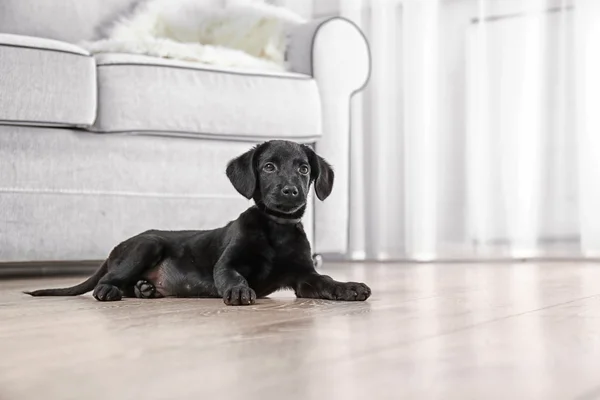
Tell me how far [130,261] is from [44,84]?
81 cm

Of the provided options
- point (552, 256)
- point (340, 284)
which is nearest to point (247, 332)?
point (340, 284)

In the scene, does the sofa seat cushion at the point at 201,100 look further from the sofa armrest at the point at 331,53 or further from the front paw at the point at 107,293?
the front paw at the point at 107,293

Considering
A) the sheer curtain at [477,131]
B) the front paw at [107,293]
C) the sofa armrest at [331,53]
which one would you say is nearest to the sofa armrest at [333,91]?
the sofa armrest at [331,53]

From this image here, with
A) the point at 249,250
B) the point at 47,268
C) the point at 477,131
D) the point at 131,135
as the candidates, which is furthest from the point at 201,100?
the point at 477,131

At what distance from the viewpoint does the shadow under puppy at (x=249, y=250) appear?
183 centimetres

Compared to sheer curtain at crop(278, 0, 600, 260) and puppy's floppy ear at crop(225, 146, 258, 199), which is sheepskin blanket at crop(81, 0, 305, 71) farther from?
puppy's floppy ear at crop(225, 146, 258, 199)

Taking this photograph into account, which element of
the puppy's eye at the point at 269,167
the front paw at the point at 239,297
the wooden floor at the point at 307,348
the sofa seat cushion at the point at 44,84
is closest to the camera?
the wooden floor at the point at 307,348

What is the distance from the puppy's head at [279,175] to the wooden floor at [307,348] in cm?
22

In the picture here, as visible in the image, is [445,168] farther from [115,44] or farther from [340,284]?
[340,284]

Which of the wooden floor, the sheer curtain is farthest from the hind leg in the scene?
the sheer curtain

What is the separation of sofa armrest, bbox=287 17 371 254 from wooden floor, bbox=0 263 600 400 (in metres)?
1.32

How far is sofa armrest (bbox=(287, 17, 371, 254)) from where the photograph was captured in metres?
3.14

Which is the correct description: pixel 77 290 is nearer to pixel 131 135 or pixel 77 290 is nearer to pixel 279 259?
pixel 279 259

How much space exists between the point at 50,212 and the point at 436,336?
1679 millimetres
